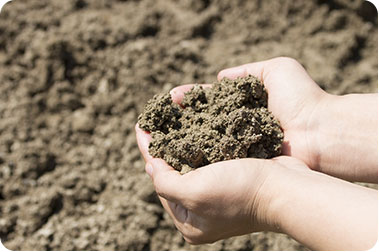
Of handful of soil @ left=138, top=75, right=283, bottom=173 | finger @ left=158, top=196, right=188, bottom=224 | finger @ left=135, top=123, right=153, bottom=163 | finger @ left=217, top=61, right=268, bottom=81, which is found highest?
finger @ left=217, top=61, right=268, bottom=81

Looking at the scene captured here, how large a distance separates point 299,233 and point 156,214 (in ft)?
4.60

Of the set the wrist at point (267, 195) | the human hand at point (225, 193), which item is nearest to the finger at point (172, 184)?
the human hand at point (225, 193)

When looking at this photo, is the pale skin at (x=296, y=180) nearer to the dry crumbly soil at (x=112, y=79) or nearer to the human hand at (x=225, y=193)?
the human hand at (x=225, y=193)

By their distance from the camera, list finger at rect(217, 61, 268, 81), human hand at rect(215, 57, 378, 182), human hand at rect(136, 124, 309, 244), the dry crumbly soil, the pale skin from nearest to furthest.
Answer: the pale skin → human hand at rect(136, 124, 309, 244) → human hand at rect(215, 57, 378, 182) → finger at rect(217, 61, 268, 81) → the dry crumbly soil

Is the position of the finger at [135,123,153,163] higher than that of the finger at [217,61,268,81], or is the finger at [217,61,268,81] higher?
the finger at [217,61,268,81]

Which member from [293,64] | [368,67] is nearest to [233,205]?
[293,64]

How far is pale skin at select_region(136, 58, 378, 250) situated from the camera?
1.48 meters

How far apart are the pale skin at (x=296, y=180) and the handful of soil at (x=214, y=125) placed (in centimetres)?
8

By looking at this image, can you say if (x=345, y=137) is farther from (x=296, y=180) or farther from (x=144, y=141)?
(x=144, y=141)

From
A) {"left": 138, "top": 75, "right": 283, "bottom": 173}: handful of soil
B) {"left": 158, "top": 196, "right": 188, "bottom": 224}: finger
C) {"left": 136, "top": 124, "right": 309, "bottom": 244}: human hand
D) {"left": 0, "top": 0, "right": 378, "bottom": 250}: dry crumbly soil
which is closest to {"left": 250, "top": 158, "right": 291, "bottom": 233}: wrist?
{"left": 136, "top": 124, "right": 309, "bottom": 244}: human hand

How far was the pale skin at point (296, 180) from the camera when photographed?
1.48 meters

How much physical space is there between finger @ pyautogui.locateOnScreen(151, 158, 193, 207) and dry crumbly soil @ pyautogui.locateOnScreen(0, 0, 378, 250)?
0.97 metres

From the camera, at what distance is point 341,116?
2.03 meters

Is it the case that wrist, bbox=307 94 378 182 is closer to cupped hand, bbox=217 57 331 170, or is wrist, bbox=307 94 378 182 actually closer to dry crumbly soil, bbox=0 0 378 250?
cupped hand, bbox=217 57 331 170
